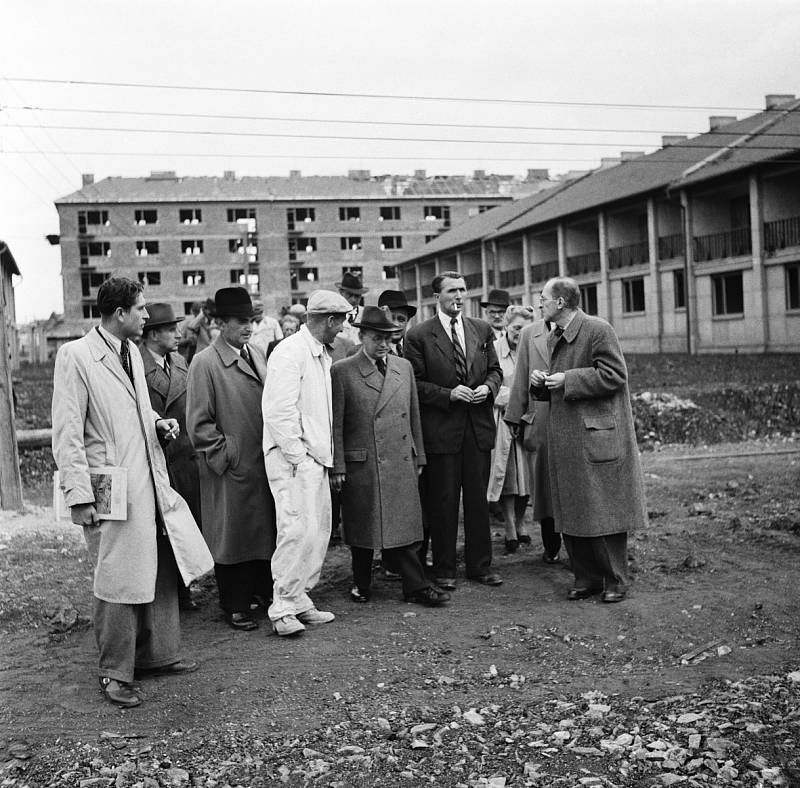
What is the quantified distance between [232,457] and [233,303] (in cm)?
106

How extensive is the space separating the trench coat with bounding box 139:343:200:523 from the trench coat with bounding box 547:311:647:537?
2.72 metres

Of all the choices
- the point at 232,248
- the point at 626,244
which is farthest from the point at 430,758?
the point at 232,248

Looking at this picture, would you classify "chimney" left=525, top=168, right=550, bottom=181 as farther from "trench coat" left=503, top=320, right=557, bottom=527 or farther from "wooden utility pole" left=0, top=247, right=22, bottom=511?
"trench coat" left=503, top=320, right=557, bottom=527

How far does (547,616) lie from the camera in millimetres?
6473

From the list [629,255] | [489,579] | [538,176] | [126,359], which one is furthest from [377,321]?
[538,176]

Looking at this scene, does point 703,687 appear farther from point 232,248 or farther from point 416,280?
point 232,248

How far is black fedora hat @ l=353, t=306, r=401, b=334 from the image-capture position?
22.7ft

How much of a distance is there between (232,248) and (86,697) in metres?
71.4

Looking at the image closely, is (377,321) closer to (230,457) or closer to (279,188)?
(230,457)

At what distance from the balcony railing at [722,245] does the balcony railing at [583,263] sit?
829cm

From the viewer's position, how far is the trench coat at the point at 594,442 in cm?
682

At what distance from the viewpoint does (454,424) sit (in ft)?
24.5

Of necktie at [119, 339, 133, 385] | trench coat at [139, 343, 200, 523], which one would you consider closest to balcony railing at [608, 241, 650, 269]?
trench coat at [139, 343, 200, 523]

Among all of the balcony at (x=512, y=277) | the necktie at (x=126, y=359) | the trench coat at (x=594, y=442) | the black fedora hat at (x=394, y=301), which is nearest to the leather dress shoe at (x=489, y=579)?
the trench coat at (x=594, y=442)
